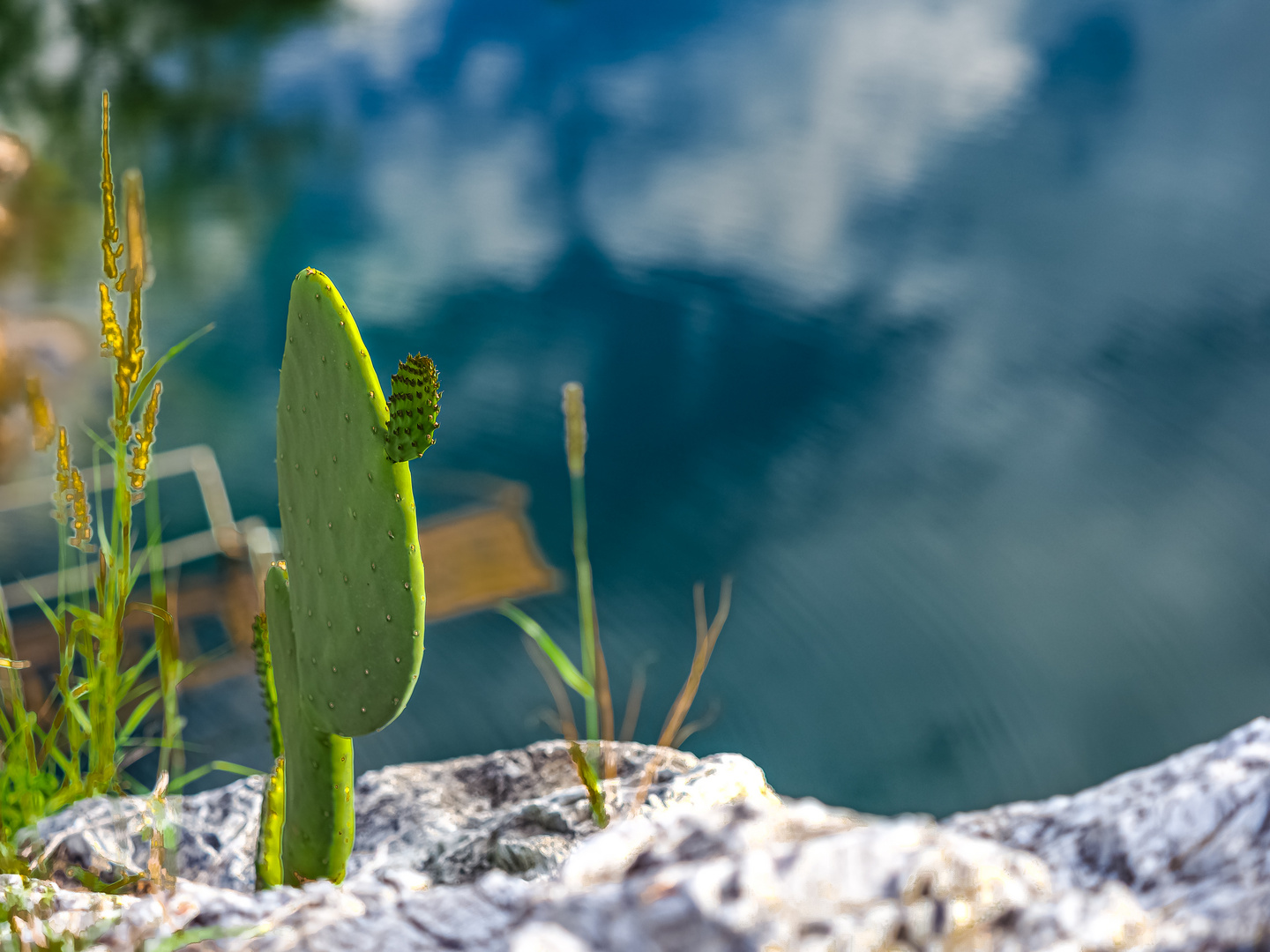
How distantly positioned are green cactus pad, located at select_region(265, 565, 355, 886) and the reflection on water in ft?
4.51

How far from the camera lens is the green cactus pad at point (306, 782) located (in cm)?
81

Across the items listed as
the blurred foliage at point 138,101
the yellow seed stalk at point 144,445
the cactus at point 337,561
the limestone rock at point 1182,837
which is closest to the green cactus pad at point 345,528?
the cactus at point 337,561

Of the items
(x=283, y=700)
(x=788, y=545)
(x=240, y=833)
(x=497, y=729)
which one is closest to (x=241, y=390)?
(x=497, y=729)

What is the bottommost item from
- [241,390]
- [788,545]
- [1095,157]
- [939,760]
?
[939,760]

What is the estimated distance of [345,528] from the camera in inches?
28.6

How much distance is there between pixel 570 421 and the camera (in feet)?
2.71

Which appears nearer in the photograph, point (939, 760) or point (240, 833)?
point (240, 833)

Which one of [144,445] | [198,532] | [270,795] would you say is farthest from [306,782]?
[198,532]

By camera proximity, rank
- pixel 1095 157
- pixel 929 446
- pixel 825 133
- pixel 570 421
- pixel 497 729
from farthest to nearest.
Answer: pixel 825 133 < pixel 1095 157 < pixel 929 446 < pixel 497 729 < pixel 570 421

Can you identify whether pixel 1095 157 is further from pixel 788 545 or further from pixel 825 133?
pixel 788 545

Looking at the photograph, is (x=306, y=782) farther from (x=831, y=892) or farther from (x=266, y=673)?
(x=831, y=892)

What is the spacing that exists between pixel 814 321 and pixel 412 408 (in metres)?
2.97

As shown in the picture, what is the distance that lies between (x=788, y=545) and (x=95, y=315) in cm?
235

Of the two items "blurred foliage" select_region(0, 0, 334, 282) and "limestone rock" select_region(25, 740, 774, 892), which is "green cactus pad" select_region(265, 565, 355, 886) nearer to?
"limestone rock" select_region(25, 740, 774, 892)
